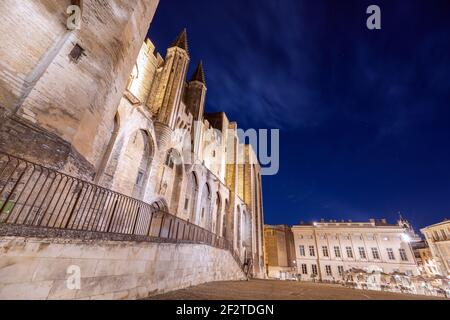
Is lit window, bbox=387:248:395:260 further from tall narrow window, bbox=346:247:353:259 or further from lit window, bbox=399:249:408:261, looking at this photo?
tall narrow window, bbox=346:247:353:259

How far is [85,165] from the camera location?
6.69 m

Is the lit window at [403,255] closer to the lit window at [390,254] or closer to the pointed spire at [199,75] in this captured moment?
the lit window at [390,254]

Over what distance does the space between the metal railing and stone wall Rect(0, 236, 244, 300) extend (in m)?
0.34

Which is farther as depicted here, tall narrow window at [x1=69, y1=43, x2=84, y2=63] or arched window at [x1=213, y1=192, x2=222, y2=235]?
arched window at [x1=213, y1=192, x2=222, y2=235]

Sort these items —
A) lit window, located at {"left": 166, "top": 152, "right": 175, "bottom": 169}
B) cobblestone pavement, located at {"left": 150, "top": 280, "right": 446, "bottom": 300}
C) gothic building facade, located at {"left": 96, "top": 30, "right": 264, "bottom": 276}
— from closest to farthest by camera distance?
1. cobblestone pavement, located at {"left": 150, "top": 280, "right": 446, "bottom": 300}
2. gothic building facade, located at {"left": 96, "top": 30, "right": 264, "bottom": 276}
3. lit window, located at {"left": 166, "top": 152, "right": 175, "bottom": 169}

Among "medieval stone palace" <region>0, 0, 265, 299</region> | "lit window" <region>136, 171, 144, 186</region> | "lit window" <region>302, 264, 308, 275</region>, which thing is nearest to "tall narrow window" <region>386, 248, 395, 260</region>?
"lit window" <region>302, 264, 308, 275</region>

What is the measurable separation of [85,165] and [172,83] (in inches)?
423

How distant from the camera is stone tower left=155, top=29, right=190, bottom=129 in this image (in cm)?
1437

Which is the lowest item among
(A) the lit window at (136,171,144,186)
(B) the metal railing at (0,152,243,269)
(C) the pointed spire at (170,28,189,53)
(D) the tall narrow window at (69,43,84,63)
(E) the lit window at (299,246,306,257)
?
(B) the metal railing at (0,152,243,269)

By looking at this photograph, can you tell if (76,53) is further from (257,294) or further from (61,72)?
(257,294)

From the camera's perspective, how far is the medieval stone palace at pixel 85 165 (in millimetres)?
3930

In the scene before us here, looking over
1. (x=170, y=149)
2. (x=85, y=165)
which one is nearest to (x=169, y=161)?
(x=170, y=149)

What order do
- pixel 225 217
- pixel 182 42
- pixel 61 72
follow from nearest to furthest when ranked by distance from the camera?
1. pixel 61 72
2. pixel 182 42
3. pixel 225 217

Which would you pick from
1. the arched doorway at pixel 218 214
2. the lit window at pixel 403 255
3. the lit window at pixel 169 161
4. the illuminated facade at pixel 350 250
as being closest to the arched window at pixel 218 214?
the arched doorway at pixel 218 214
